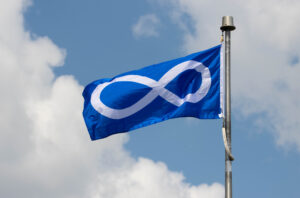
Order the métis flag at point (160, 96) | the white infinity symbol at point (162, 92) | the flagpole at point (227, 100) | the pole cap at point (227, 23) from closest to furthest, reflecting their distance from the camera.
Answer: the flagpole at point (227, 100) → the pole cap at point (227, 23) → the métis flag at point (160, 96) → the white infinity symbol at point (162, 92)

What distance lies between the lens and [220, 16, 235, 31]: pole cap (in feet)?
61.8

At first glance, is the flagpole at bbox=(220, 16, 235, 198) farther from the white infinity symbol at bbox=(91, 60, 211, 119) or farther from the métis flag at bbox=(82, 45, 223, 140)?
the white infinity symbol at bbox=(91, 60, 211, 119)

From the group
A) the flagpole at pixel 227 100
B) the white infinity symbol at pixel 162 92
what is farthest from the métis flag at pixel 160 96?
the flagpole at pixel 227 100

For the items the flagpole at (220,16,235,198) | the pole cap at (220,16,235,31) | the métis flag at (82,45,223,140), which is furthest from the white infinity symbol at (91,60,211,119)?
the pole cap at (220,16,235,31)

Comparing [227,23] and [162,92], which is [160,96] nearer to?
[162,92]

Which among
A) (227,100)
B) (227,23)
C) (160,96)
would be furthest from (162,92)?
(227,23)

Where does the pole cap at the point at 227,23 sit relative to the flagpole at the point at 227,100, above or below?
above

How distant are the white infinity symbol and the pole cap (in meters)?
1.90

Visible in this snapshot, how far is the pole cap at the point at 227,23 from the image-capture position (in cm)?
1883

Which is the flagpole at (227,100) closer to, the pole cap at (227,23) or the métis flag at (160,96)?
the pole cap at (227,23)

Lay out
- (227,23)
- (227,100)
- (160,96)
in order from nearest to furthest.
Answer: (227,100), (227,23), (160,96)

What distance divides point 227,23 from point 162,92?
3693 millimetres

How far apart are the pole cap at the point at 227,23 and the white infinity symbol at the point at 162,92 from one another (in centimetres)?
190

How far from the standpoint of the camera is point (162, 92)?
2014 cm
